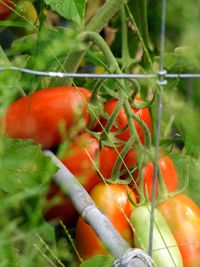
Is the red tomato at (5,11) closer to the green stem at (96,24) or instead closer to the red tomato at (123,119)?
the green stem at (96,24)

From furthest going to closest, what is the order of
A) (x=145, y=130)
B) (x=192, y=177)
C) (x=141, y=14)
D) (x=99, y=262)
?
1. (x=141, y=14)
2. (x=192, y=177)
3. (x=145, y=130)
4. (x=99, y=262)

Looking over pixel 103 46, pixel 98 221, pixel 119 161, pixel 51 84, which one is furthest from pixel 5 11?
pixel 98 221

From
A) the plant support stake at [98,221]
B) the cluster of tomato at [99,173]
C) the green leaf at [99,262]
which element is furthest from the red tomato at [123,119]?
the green leaf at [99,262]

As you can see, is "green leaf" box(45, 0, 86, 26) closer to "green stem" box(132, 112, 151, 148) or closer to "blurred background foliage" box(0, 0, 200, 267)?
"blurred background foliage" box(0, 0, 200, 267)

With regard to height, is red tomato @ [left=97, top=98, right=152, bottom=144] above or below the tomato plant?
above

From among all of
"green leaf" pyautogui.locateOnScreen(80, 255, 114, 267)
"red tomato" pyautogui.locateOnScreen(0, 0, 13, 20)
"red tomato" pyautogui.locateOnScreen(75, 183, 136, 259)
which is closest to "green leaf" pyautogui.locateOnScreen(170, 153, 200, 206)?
"red tomato" pyautogui.locateOnScreen(75, 183, 136, 259)

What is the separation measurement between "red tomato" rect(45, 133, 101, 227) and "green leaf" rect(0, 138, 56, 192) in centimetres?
9

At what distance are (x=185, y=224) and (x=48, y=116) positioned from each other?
0.26 m

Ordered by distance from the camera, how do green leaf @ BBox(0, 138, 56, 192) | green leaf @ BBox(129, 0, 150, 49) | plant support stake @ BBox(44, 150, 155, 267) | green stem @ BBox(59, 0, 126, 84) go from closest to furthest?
plant support stake @ BBox(44, 150, 155, 267)
green leaf @ BBox(0, 138, 56, 192)
green stem @ BBox(59, 0, 126, 84)
green leaf @ BBox(129, 0, 150, 49)

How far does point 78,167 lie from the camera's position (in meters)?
1.14

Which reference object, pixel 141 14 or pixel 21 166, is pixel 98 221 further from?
pixel 141 14

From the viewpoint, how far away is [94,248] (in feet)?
3.52

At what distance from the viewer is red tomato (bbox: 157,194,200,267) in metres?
1.06

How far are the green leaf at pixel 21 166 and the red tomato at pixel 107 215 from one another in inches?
4.4
